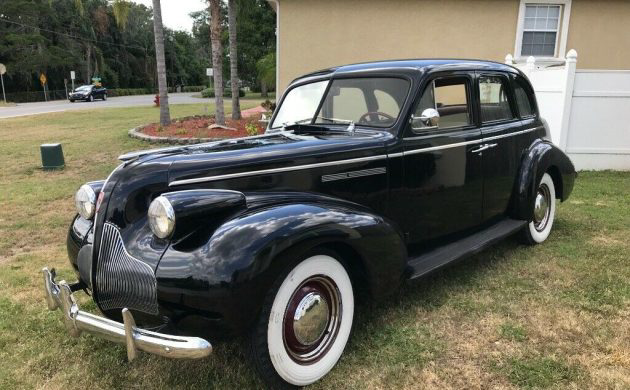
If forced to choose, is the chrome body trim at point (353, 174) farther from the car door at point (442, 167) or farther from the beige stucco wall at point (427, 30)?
the beige stucco wall at point (427, 30)

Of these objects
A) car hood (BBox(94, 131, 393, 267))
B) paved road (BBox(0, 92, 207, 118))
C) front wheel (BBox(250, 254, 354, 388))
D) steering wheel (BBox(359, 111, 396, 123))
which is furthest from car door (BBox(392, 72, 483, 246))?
paved road (BBox(0, 92, 207, 118))

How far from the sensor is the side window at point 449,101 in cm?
344

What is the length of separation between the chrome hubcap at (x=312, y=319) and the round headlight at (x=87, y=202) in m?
1.42

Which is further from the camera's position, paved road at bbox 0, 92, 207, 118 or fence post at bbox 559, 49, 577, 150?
paved road at bbox 0, 92, 207, 118

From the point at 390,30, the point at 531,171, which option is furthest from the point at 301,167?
the point at 390,30

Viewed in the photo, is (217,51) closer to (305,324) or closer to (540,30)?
(540,30)

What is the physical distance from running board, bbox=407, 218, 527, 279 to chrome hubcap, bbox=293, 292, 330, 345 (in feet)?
2.45

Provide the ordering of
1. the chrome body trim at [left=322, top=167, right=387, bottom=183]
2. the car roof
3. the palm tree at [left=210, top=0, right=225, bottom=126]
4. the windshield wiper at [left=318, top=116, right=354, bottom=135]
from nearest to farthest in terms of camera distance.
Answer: the chrome body trim at [left=322, top=167, right=387, bottom=183] < the windshield wiper at [left=318, top=116, right=354, bottom=135] < the car roof < the palm tree at [left=210, top=0, right=225, bottom=126]

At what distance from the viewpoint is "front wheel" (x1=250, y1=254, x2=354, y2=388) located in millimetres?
2344

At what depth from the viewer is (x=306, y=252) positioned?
2447 millimetres

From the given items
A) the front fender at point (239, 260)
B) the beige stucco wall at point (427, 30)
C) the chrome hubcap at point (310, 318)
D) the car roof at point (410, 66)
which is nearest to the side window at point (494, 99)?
the car roof at point (410, 66)

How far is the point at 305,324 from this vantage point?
2.51 meters

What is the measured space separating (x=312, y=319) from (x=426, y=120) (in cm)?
162

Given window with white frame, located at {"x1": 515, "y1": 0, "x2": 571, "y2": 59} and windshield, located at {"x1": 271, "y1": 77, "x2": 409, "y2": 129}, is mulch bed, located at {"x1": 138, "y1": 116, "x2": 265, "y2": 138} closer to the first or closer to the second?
window with white frame, located at {"x1": 515, "y1": 0, "x2": 571, "y2": 59}
